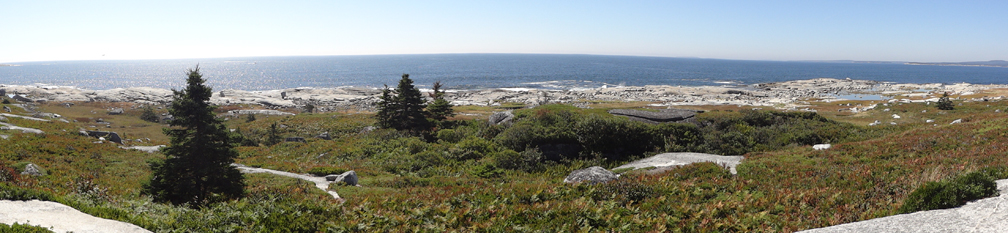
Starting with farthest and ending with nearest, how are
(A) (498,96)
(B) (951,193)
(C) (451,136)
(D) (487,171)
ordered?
1. (A) (498,96)
2. (C) (451,136)
3. (D) (487,171)
4. (B) (951,193)

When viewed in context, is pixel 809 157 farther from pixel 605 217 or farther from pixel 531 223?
pixel 531 223

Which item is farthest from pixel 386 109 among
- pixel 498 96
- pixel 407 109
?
pixel 498 96

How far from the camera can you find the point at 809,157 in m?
17.6

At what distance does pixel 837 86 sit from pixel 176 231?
543ft

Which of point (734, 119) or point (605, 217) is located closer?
point (605, 217)

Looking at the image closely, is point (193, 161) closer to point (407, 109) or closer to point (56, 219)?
point (56, 219)

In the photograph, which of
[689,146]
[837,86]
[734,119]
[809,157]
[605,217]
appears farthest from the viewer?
[837,86]

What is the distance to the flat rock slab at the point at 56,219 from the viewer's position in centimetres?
831

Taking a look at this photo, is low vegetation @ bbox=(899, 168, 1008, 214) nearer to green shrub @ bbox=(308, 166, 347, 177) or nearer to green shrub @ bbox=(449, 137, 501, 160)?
green shrub @ bbox=(449, 137, 501, 160)

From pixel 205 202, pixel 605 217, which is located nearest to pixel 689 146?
pixel 605 217

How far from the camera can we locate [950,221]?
791 centimetres

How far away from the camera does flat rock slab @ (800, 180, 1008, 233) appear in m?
7.47

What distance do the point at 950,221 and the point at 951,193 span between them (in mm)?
1293

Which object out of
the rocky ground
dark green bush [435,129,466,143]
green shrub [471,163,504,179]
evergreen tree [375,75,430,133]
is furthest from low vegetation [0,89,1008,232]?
the rocky ground
